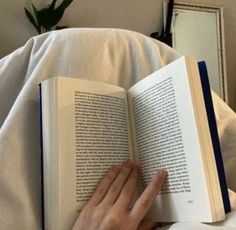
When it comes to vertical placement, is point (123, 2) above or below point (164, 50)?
above

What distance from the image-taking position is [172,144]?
52cm

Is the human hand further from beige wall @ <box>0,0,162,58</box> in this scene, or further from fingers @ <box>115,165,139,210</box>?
beige wall @ <box>0,0,162,58</box>

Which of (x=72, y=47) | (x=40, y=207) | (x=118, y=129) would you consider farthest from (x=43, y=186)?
(x=72, y=47)

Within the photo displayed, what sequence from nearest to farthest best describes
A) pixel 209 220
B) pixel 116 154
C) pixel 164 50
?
pixel 209 220 < pixel 116 154 < pixel 164 50

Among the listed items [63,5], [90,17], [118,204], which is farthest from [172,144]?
[90,17]

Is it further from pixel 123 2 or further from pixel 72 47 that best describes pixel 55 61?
pixel 123 2

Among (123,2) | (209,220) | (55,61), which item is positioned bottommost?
(209,220)

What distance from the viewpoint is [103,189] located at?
54cm

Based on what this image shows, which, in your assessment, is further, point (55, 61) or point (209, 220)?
point (55, 61)

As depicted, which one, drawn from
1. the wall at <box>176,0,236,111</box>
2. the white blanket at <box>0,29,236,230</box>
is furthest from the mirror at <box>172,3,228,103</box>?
the white blanket at <box>0,29,236,230</box>

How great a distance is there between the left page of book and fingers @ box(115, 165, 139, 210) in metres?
0.03

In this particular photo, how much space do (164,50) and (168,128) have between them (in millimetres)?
225

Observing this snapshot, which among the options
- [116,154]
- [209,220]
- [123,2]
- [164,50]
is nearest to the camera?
[209,220]

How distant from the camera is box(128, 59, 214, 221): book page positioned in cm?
49
